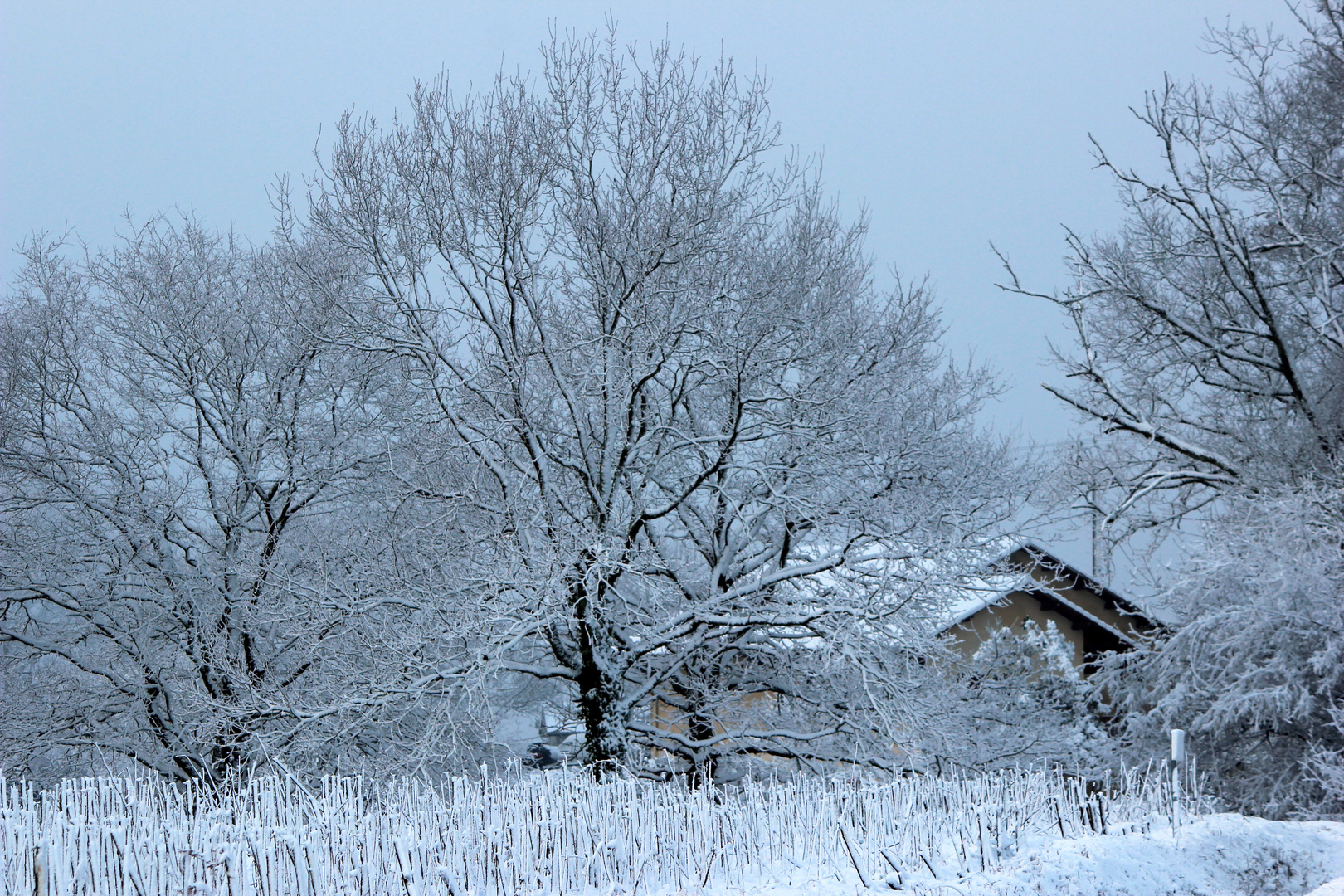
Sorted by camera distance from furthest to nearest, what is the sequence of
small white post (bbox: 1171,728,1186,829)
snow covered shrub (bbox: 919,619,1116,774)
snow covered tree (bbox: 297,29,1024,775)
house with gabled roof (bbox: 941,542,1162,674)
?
house with gabled roof (bbox: 941,542,1162,674), snow covered shrub (bbox: 919,619,1116,774), snow covered tree (bbox: 297,29,1024,775), small white post (bbox: 1171,728,1186,829)

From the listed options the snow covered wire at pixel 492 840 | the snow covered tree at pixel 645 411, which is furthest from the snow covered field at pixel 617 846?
the snow covered tree at pixel 645 411

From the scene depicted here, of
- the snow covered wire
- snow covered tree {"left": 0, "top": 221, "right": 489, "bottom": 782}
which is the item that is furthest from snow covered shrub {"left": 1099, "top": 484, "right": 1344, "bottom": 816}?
snow covered tree {"left": 0, "top": 221, "right": 489, "bottom": 782}

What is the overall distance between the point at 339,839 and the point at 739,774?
745 cm

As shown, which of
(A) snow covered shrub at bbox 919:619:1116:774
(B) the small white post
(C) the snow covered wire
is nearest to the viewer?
(C) the snow covered wire

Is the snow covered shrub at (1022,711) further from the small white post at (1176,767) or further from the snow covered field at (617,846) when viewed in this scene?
the snow covered field at (617,846)

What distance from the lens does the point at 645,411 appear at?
13.1 metres

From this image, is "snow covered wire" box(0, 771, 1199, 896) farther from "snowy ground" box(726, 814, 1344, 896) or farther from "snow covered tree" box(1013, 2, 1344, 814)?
"snow covered tree" box(1013, 2, 1344, 814)

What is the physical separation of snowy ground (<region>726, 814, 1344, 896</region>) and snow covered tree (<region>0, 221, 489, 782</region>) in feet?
25.5

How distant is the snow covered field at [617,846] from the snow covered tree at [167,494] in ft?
19.7

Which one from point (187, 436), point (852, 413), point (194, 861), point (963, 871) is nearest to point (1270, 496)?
point (852, 413)

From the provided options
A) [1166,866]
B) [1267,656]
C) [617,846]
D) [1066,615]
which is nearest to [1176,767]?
[1166,866]

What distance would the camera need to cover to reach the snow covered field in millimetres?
6426

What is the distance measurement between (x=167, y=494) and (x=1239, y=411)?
16529mm

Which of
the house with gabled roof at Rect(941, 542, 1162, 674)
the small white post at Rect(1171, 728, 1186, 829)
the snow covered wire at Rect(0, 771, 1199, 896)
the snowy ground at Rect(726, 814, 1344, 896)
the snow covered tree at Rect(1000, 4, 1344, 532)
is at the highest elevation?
the snow covered tree at Rect(1000, 4, 1344, 532)
